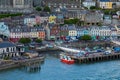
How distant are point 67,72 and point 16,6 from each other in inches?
529

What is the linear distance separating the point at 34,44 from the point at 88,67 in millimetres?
3989

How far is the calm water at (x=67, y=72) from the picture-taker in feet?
51.5

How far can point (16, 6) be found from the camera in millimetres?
29234

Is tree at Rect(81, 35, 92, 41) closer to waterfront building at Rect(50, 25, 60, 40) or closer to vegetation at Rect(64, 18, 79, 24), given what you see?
waterfront building at Rect(50, 25, 60, 40)

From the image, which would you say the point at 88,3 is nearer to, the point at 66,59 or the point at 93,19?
the point at 93,19

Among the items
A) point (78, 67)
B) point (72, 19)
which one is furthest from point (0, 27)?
point (78, 67)

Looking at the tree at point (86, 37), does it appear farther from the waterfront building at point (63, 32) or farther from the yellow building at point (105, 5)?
the yellow building at point (105, 5)

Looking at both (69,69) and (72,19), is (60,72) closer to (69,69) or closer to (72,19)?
(69,69)

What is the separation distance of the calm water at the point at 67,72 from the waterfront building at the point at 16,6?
35.8 ft

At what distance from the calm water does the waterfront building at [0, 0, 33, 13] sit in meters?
10.9

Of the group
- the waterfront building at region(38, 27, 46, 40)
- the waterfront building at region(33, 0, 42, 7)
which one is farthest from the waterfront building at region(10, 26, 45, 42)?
the waterfront building at region(33, 0, 42, 7)

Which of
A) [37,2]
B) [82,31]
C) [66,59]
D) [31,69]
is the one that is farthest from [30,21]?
[31,69]

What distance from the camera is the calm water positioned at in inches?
618

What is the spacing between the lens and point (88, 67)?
1753cm
